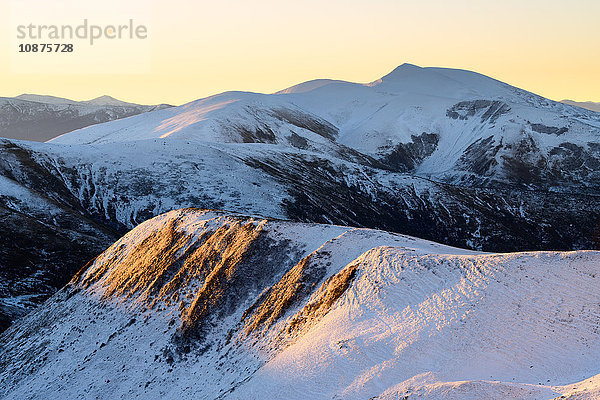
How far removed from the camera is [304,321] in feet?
91.7

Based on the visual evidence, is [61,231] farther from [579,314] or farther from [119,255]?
[579,314]

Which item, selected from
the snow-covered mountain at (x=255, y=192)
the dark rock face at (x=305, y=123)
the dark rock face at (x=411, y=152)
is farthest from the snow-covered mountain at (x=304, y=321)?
the dark rock face at (x=305, y=123)

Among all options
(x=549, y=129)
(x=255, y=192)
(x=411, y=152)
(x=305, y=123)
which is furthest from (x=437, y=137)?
(x=255, y=192)

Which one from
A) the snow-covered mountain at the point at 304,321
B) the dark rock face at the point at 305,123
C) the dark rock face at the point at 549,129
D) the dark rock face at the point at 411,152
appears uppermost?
the dark rock face at the point at 305,123

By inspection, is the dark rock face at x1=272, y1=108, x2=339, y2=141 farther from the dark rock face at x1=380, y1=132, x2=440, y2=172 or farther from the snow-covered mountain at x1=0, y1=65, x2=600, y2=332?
the snow-covered mountain at x1=0, y1=65, x2=600, y2=332

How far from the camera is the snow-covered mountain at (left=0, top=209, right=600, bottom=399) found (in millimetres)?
20688

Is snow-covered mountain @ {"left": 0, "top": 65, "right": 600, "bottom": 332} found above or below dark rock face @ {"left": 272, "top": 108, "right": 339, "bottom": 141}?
below

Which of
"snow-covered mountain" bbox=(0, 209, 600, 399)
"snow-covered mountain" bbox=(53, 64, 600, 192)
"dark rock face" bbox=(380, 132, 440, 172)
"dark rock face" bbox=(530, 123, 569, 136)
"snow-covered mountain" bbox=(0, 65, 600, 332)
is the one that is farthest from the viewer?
"dark rock face" bbox=(380, 132, 440, 172)

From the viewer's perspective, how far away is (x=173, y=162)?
8838 cm

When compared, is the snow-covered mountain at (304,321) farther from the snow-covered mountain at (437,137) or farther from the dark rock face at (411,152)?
the dark rock face at (411,152)

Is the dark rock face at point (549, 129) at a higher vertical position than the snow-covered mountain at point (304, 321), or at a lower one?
higher

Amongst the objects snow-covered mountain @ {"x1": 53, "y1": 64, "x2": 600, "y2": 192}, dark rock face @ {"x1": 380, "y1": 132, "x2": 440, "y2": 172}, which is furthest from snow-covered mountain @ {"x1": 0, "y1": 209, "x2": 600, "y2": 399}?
dark rock face @ {"x1": 380, "y1": 132, "x2": 440, "y2": 172}

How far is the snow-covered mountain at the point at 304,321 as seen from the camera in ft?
67.9

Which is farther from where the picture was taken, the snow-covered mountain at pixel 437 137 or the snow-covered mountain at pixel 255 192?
the snow-covered mountain at pixel 437 137
